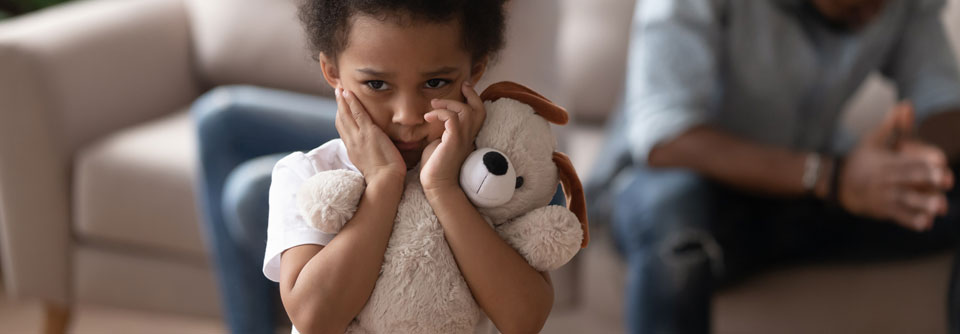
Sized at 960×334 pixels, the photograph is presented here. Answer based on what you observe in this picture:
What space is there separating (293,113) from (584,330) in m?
0.86

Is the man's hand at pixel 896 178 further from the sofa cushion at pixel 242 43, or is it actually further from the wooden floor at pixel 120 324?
the wooden floor at pixel 120 324

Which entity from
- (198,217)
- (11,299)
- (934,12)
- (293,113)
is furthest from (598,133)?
(11,299)

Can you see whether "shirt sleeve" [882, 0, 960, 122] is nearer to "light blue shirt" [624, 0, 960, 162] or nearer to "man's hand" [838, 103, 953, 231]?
"light blue shirt" [624, 0, 960, 162]

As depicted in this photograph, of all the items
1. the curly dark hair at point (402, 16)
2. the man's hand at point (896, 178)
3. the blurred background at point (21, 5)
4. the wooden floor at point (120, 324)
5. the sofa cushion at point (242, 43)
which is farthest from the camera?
the blurred background at point (21, 5)

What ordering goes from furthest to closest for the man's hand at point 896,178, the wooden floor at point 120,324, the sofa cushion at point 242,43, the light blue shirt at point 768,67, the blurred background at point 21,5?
the blurred background at point 21,5 → the wooden floor at point 120,324 → the light blue shirt at point 768,67 → the man's hand at point 896,178 → the sofa cushion at point 242,43

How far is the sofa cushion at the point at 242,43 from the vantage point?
50 cm

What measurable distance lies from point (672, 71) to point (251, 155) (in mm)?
744

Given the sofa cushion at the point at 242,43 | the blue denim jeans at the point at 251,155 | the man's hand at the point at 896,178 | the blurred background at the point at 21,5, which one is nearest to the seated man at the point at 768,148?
the man's hand at the point at 896,178

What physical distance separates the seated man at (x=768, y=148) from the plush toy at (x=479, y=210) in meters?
0.69

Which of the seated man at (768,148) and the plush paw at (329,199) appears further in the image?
the seated man at (768,148)

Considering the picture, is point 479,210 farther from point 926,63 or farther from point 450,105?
point 926,63

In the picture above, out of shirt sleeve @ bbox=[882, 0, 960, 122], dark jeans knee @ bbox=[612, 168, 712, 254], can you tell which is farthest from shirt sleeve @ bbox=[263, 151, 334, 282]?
shirt sleeve @ bbox=[882, 0, 960, 122]

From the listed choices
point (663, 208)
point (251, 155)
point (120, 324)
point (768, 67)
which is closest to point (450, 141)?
point (251, 155)

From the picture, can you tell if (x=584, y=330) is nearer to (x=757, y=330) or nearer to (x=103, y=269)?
(x=757, y=330)
